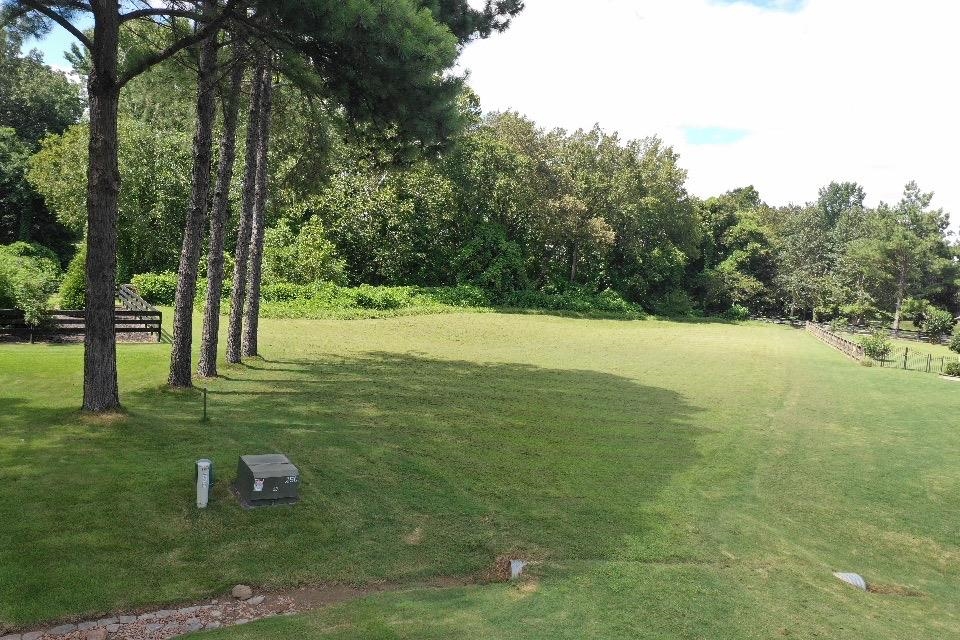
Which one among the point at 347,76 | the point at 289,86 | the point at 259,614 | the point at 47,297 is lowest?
the point at 259,614

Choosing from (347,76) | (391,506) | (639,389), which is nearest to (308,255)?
(639,389)

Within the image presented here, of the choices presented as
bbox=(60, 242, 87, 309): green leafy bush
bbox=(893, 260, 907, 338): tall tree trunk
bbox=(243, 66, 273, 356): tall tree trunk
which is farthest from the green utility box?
bbox=(893, 260, 907, 338): tall tree trunk

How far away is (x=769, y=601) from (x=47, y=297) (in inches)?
698

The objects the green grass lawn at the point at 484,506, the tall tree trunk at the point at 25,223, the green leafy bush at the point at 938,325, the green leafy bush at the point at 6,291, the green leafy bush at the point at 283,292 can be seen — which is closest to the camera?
the green grass lawn at the point at 484,506

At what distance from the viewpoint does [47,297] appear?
1661 cm

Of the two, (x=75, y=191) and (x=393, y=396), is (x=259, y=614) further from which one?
(x=75, y=191)

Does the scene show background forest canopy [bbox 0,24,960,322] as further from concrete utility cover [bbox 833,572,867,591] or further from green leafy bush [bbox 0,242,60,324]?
concrete utility cover [bbox 833,572,867,591]

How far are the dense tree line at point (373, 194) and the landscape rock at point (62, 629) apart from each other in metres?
5.44

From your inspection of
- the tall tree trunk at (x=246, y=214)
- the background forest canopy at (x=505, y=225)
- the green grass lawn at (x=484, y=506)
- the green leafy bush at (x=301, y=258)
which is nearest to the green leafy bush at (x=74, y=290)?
the green grass lawn at (x=484, y=506)

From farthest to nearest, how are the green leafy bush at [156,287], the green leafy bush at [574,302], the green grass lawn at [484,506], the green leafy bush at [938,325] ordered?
the green leafy bush at [938,325], the green leafy bush at [574,302], the green leafy bush at [156,287], the green grass lawn at [484,506]

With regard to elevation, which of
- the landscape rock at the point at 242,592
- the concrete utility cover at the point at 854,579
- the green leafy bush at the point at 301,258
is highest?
the green leafy bush at the point at 301,258

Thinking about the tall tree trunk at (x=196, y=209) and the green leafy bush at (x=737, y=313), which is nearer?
the tall tree trunk at (x=196, y=209)

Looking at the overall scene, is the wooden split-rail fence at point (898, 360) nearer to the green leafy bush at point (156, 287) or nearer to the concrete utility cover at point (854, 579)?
the concrete utility cover at point (854, 579)

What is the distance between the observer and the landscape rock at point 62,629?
5.07m
